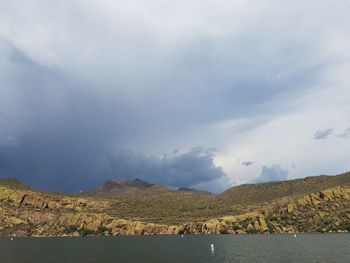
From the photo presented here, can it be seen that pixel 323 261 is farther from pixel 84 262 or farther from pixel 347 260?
pixel 84 262

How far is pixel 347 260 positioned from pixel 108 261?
53434 millimetres

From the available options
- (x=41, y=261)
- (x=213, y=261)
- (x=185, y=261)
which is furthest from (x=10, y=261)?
(x=213, y=261)

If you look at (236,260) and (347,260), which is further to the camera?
(236,260)

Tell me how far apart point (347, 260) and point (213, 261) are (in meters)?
29.5

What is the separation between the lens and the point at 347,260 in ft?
295

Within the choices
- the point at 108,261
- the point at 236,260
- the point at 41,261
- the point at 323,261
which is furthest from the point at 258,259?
the point at 41,261

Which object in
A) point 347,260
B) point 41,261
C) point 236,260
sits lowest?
point 347,260

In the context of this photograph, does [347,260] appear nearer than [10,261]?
Yes

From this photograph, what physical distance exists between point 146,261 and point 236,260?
21299 mm

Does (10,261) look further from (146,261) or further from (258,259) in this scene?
(258,259)

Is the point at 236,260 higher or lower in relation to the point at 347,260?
higher

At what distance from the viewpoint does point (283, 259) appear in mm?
96188

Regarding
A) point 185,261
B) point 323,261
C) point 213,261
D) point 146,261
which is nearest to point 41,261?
point 146,261

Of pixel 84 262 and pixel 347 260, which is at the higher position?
pixel 84 262
